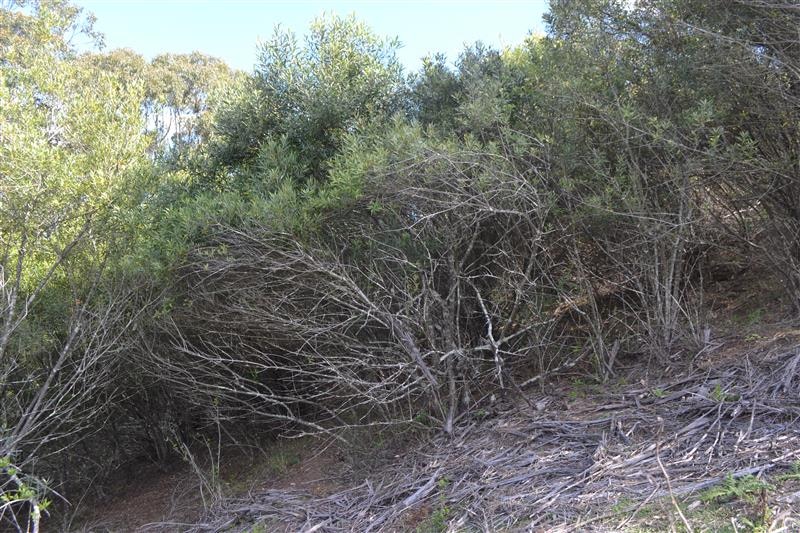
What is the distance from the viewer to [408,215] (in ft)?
22.4

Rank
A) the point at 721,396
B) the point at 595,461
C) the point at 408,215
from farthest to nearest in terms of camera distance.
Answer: the point at 408,215 → the point at 721,396 → the point at 595,461

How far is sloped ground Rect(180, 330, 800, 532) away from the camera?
4328 millimetres

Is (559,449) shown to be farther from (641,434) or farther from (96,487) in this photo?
(96,487)

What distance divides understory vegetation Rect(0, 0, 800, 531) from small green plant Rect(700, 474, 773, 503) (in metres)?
1.87

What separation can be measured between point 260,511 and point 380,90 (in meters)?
5.13

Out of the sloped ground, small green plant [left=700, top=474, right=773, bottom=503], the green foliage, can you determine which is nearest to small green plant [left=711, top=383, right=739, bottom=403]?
the sloped ground

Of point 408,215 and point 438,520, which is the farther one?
point 408,215

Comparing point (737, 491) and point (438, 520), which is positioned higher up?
point (737, 491)

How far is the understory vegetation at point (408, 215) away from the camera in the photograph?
258 inches

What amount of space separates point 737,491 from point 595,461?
46.5 inches

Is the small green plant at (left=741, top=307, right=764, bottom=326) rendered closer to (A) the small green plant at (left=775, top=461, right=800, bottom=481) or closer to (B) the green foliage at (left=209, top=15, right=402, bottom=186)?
(A) the small green plant at (left=775, top=461, right=800, bottom=481)

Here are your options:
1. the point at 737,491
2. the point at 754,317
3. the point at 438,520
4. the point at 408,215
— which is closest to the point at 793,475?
the point at 737,491

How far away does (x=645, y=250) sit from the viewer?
711 cm

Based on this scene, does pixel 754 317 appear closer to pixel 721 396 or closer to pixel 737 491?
pixel 721 396
